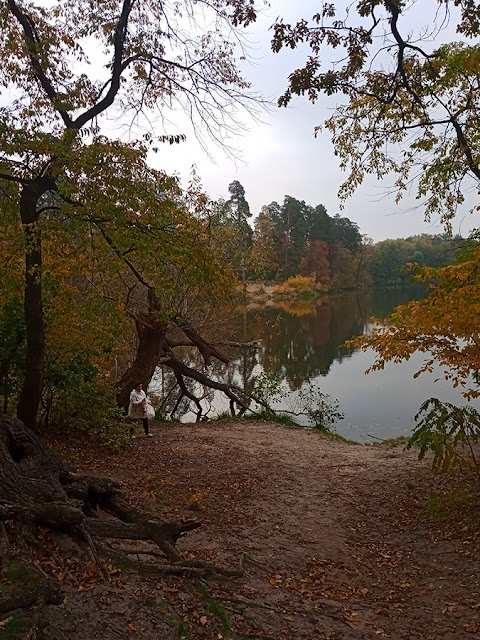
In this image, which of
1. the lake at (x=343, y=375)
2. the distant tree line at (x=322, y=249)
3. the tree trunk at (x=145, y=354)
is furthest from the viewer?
the distant tree line at (x=322, y=249)

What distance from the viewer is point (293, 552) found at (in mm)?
6238

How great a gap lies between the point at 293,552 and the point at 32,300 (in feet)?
16.9

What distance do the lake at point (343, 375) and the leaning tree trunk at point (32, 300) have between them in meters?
6.89

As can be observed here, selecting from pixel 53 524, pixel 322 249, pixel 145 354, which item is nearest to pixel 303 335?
pixel 145 354

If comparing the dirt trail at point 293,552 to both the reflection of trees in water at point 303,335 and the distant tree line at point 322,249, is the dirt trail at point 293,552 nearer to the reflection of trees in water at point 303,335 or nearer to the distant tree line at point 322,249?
the reflection of trees in water at point 303,335

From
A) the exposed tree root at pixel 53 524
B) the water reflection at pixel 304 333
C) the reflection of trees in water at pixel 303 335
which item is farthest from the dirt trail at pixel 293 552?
the reflection of trees in water at pixel 303 335

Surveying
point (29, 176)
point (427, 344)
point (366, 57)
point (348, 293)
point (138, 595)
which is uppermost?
point (348, 293)

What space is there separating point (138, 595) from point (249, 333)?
30114 mm

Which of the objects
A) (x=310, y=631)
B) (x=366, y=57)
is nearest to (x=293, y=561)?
(x=310, y=631)

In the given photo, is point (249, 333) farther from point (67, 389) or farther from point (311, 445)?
point (67, 389)

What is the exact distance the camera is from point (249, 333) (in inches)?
1335

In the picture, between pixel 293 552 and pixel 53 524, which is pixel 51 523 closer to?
pixel 53 524

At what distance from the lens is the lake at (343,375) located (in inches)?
733

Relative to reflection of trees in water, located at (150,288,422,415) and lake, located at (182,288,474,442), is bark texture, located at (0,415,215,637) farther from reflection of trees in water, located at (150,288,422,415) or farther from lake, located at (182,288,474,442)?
reflection of trees in water, located at (150,288,422,415)
